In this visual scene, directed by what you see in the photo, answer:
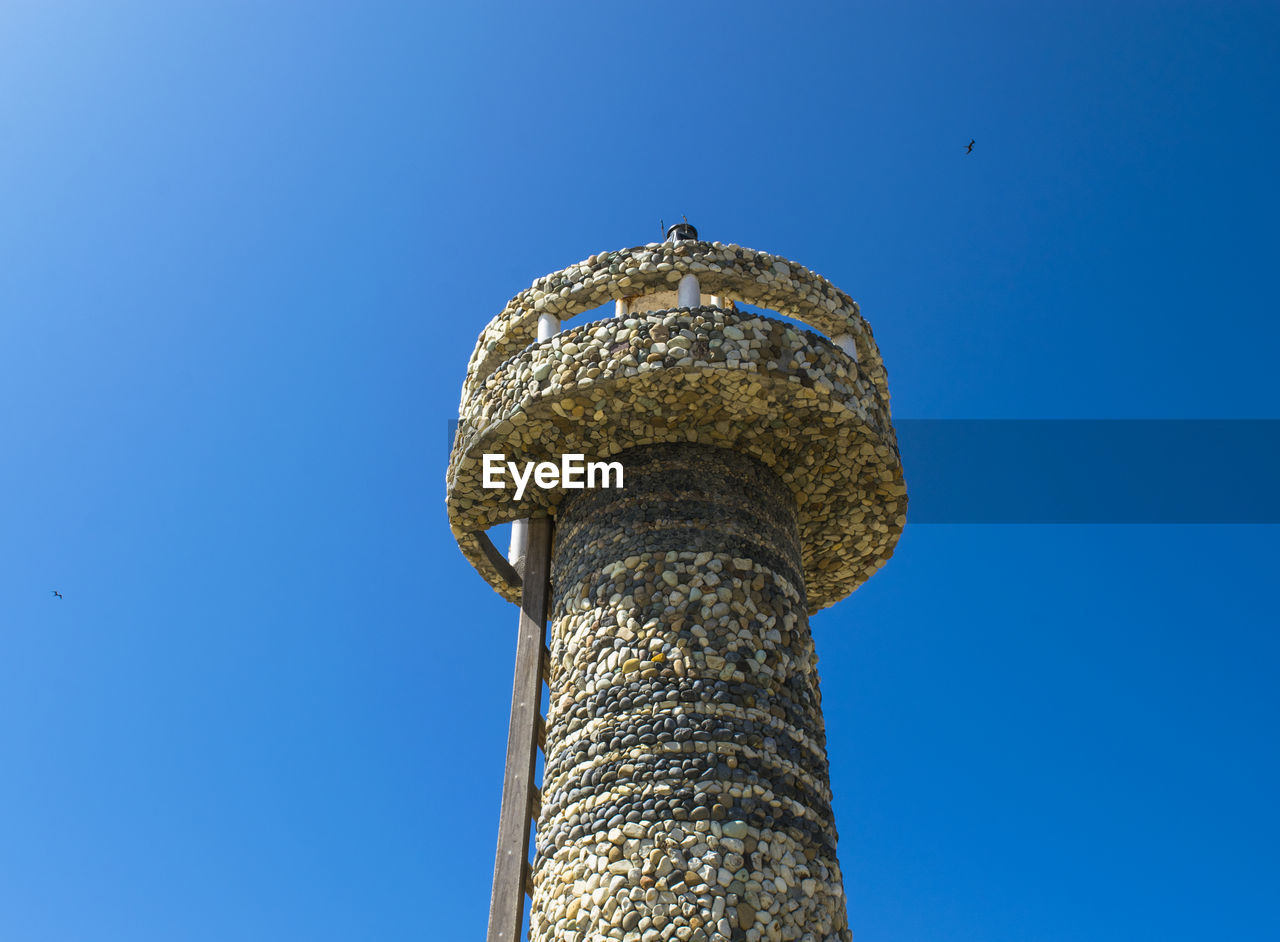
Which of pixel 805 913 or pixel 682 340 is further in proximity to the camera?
pixel 682 340

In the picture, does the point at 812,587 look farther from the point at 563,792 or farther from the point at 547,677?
the point at 563,792

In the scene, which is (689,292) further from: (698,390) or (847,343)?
(847,343)

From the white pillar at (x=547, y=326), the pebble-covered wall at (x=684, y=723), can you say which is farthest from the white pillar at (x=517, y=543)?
the white pillar at (x=547, y=326)

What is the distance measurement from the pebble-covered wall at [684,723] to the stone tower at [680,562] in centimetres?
2

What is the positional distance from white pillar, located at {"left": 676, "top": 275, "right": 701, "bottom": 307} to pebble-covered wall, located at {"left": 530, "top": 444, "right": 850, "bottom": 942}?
1.23m

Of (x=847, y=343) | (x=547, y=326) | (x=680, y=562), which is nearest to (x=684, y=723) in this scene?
(x=680, y=562)

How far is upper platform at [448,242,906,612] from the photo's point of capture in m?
8.56

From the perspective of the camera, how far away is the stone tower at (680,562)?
7098mm

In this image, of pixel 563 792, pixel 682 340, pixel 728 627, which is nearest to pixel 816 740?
pixel 728 627

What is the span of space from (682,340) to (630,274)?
1.19 m

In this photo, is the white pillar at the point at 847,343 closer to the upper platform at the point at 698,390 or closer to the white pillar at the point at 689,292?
the upper platform at the point at 698,390

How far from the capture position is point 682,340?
27.9ft

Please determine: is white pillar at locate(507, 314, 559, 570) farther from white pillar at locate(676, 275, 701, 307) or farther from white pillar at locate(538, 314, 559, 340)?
white pillar at locate(676, 275, 701, 307)

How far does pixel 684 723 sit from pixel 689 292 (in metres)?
3.73
